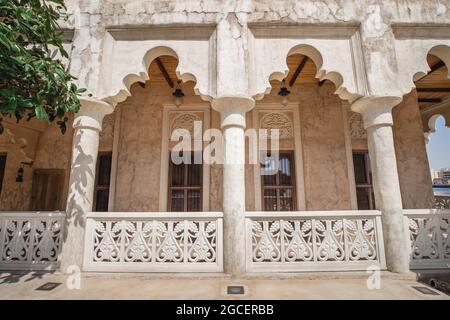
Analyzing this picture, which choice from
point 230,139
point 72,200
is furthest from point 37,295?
point 230,139

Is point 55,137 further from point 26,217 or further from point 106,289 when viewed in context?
point 106,289

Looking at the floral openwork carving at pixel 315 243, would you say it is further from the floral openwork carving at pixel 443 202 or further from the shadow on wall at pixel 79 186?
the floral openwork carving at pixel 443 202

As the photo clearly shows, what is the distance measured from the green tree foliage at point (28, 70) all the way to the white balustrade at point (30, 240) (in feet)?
6.01

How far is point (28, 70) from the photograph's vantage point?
9.12ft

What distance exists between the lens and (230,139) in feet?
13.8

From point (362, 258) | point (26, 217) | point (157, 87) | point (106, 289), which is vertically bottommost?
point (106, 289)

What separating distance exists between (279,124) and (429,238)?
12.5 feet

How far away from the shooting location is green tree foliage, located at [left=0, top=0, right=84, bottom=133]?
2695 millimetres

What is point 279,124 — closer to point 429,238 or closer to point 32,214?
point 429,238

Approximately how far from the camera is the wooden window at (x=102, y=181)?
6473 millimetres

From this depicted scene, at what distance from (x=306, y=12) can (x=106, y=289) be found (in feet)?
17.6

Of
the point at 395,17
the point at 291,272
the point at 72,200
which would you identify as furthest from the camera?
the point at 395,17

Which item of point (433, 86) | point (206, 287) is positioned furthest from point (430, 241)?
point (433, 86)

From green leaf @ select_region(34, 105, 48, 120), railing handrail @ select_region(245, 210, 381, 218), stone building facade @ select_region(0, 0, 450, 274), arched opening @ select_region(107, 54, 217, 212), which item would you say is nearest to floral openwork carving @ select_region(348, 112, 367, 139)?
stone building facade @ select_region(0, 0, 450, 274)
